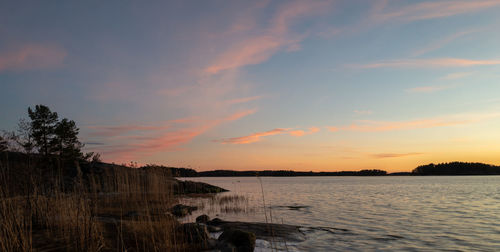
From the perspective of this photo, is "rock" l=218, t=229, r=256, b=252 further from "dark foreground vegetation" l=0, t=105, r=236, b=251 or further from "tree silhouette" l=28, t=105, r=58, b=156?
"tree silhouette" l=28, t=105, r=58, b=156

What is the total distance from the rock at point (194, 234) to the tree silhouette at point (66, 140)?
34.8m

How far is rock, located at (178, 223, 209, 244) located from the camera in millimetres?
11110

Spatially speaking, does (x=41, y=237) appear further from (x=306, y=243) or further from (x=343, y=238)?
(x=343, y=238)

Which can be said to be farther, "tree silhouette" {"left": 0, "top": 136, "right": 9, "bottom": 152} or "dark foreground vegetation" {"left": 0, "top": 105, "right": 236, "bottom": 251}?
"tree silhouette" {"left": 0, "top": 136, "right": 9, "bottom": 152}

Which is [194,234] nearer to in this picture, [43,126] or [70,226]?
[70,226]

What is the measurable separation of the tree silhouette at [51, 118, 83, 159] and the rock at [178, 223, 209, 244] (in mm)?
34791

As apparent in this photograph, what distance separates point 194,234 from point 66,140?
37693 millimetres

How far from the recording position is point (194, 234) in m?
11.4

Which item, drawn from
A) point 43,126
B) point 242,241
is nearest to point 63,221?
point 242,241

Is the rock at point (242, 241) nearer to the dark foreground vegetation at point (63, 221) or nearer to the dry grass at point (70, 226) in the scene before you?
the dark foreground vegetation at point (63, 221)

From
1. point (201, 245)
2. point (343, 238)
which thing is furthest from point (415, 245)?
point (201, 245)

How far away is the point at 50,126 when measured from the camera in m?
40.2

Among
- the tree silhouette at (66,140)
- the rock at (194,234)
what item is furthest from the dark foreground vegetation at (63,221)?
the tree silhouette at (66,140)

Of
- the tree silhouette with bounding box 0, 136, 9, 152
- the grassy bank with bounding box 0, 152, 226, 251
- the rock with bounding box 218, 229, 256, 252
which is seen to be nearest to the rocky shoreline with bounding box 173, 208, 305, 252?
the rock with bounding box 218, 229, 256, 252
